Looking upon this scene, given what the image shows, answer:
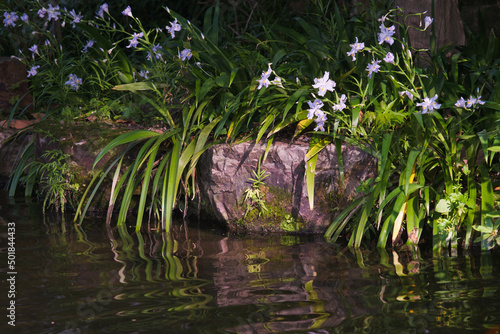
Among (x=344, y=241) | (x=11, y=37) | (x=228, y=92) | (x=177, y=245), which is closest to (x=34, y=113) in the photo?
(x=11, y=37)

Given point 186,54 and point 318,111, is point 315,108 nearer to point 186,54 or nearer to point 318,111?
point 318,111

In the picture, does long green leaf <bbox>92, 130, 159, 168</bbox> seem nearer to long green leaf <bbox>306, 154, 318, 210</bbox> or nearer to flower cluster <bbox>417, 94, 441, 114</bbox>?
long green leaf <bbox>306, 154, 318, 210</bbox>

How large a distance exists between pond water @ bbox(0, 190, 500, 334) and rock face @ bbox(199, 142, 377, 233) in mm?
153

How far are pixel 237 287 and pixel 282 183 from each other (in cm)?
108

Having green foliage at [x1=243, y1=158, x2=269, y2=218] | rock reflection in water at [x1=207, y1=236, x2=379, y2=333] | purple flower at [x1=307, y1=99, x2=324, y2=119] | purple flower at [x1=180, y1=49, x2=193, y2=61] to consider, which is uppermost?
purple flower at [x1=180, y1=49, x2=193, y2=61]

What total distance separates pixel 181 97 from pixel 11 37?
292 cm

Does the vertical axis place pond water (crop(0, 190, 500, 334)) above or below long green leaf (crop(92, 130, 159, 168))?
below

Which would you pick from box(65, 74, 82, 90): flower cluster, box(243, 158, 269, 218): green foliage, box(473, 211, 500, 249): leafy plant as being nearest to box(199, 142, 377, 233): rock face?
box(243, 158, 269, 218): green foliage

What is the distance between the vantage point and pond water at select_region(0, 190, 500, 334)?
1.93 meters

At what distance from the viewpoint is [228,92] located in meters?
3.54

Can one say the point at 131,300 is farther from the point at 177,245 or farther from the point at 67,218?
the point at 67,218

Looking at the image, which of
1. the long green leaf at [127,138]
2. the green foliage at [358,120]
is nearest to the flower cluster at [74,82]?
the green foliage at [358,120]

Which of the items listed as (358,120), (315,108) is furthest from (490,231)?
(315,108)

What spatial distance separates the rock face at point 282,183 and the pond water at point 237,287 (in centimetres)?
15
